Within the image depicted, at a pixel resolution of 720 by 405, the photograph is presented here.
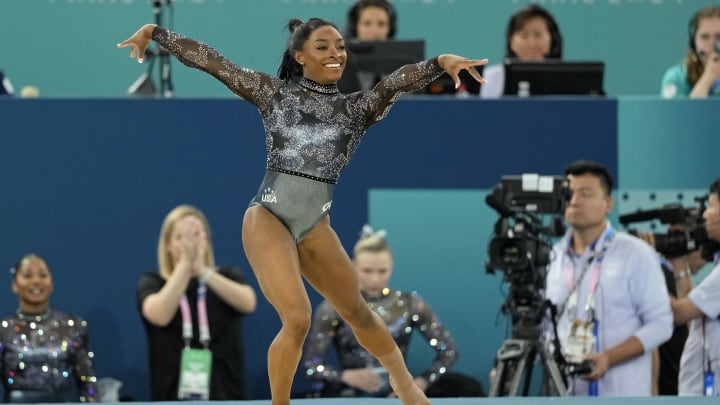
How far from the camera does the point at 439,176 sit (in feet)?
23.2

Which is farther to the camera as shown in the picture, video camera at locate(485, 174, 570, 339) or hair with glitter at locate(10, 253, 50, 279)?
hair with glitter at locate(10, 253, 50, 279)

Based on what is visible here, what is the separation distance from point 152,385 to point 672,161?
9.10ft

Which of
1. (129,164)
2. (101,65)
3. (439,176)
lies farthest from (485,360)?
(101,65)

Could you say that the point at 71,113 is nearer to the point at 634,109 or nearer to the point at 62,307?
the point at 62,307

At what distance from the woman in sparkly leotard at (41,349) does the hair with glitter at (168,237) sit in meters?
0.47

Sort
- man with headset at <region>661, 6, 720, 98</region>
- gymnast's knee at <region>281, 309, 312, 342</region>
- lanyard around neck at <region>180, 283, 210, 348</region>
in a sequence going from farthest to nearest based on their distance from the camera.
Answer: man with headset at <region>661, 6, 720, 98</region>, lanyard around neck at <region>180, 283, 210, 348</region>, gymnast's knee at <region>281, 309, 312, 342</region>

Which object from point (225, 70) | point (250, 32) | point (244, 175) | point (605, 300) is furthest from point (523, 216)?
point (250, 32)

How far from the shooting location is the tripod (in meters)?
5.94

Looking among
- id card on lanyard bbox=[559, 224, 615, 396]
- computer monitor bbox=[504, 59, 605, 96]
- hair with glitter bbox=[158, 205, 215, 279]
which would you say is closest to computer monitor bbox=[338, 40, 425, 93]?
computer monitor bbox=[504, 59, 605, 96]

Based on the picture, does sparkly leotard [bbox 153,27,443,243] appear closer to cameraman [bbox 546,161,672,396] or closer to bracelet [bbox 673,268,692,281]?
cameraman [bbox 546,161,672,396]

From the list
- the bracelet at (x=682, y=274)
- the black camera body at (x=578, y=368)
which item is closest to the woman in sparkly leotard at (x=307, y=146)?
the black camera body at (x=578, y=368)

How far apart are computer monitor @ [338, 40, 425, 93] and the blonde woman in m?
1.12

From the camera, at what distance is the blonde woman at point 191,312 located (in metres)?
6.60

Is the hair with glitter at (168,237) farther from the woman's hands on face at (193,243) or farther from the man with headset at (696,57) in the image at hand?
the man with headset at (696,57)
